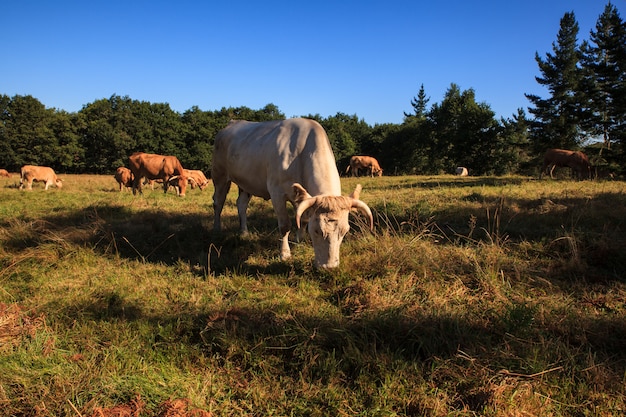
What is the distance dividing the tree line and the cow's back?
1286 inches

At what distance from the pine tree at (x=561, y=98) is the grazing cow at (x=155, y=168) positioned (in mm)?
35669

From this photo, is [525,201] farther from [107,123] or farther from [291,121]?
[107,123]

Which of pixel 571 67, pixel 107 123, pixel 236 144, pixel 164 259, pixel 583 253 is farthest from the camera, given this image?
pixel 107 123

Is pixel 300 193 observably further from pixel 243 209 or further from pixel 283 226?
pixel 243 209

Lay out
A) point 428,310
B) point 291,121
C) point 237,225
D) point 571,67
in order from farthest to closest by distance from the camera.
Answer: point 571,67
point 237,225
point 291,121
point 428,310

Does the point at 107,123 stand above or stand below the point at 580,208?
above

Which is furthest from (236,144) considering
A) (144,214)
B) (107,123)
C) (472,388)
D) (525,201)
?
(107,123)

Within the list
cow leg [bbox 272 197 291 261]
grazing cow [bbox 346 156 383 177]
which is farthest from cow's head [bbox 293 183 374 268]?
grazing cow [bbox 346 156 383 177]

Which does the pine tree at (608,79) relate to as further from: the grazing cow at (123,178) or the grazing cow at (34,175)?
the grazing cow at (34,175)

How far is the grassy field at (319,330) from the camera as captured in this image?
2.26 m

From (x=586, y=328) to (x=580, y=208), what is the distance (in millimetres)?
5411

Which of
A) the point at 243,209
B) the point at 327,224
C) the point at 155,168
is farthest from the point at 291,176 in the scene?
the point at 155,168

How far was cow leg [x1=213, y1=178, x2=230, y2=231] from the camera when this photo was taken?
23.7 feet

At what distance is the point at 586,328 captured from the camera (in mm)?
2977
